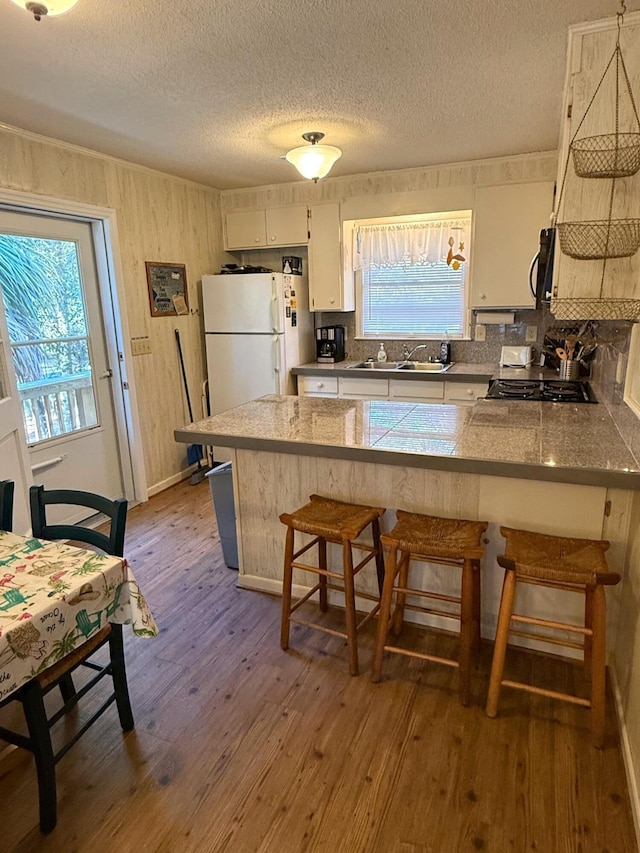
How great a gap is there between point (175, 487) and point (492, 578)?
2819 millimetres

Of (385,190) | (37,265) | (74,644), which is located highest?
(385,190)

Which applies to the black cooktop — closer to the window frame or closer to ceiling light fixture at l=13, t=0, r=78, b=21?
the window frame

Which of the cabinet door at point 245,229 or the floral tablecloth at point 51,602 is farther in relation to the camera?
the cabinet door at point 245,229

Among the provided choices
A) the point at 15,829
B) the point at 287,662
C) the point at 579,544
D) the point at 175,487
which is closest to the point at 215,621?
the point at 287,662

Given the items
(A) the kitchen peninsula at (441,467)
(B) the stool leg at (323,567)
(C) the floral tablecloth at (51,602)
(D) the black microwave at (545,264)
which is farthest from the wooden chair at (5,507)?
(D) the black microwave at (545,264)

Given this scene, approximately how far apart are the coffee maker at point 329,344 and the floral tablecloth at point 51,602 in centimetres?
319

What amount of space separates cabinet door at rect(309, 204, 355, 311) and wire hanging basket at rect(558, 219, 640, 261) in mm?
2621

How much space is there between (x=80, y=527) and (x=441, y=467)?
4.16 ft

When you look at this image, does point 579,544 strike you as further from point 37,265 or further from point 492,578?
point 37,265

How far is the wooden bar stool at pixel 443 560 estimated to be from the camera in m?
1.76

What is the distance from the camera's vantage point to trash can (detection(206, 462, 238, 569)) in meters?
2.73

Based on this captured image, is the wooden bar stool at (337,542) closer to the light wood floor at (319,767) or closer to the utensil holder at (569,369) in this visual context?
the light wood floor at (319,767)

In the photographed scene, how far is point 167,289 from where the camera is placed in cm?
405

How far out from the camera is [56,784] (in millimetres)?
1571
